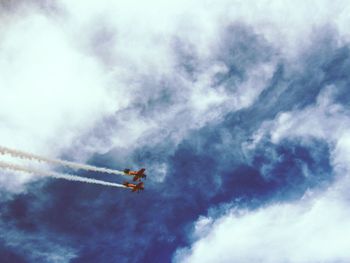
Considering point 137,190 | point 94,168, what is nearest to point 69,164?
point 94,168

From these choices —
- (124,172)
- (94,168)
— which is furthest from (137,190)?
(94,168)

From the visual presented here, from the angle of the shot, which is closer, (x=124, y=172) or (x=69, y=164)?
(x=69, y=164)

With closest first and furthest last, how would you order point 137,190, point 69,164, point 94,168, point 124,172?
point 69,164, point 94,168, point 124,172, point 137,190

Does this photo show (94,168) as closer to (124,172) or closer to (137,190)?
(124,172)

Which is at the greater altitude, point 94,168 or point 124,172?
point 124,172

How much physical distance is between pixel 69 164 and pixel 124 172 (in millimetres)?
38162

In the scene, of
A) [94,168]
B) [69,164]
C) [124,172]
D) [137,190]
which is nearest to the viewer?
[69,164]

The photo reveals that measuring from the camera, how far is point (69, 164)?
246ft

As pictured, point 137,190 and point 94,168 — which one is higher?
point 137,190

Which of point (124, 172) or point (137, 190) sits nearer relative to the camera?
point (124, 172)

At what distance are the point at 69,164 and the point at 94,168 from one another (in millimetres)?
7283

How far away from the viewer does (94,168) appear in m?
80.6

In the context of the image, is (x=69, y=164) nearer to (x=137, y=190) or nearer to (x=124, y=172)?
(x=124, y=172)

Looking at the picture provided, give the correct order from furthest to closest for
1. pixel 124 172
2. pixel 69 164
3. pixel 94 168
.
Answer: pixel 124 172 → pixel 94 168 → pixel 69 164
